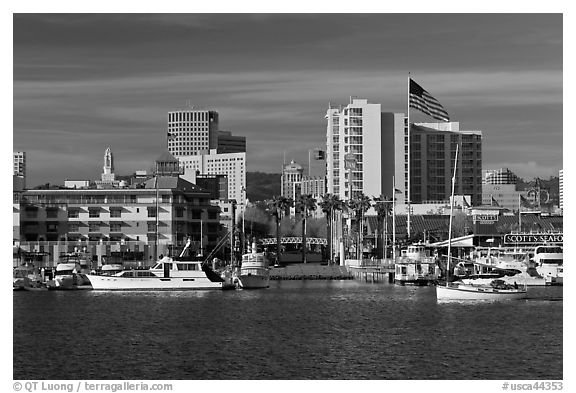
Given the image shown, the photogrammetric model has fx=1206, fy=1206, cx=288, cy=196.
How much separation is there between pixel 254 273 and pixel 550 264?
1168 inches

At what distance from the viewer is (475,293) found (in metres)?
82.0

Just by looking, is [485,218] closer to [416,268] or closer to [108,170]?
[108,170]

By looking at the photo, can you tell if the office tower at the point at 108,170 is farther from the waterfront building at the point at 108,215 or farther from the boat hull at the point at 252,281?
the boat hull at the point at 252,281

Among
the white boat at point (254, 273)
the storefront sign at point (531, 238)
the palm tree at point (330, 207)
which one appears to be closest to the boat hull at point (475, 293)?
the white boat at point (254, 273)

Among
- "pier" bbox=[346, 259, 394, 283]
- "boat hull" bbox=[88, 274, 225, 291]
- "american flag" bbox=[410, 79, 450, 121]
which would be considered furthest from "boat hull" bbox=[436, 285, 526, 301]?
"american flag" bbox=[410, 79, 450, 121]

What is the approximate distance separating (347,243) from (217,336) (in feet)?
344

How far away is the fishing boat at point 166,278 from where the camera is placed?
9338 cm

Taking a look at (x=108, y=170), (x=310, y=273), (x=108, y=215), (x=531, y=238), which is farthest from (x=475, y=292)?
(x=108, y=170)

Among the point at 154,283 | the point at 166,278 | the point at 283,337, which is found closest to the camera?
the point at 283,337

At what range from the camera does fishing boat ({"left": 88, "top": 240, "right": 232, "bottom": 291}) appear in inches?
3676

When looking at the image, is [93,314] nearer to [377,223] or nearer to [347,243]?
[347,243]

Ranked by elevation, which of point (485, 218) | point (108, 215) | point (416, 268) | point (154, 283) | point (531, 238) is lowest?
point (154, 283)

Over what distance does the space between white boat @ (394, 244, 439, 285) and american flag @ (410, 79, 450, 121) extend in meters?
18.4
